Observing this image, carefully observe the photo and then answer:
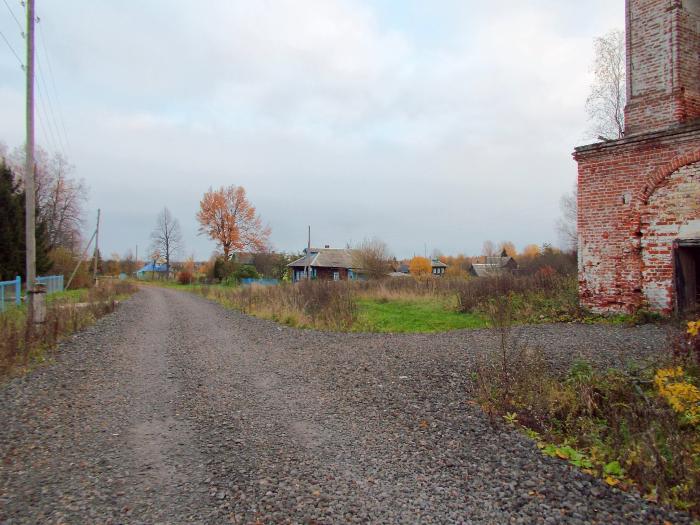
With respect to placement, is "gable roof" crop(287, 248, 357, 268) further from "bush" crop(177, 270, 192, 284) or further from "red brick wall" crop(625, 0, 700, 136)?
"red brick wall" crop(625, 0, 700, 136)

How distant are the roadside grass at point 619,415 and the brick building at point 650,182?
5.67 metres

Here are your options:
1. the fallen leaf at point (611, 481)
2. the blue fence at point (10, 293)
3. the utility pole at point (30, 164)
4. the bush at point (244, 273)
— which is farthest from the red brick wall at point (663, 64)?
the bush at point (244, 273)

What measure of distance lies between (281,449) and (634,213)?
10.3m

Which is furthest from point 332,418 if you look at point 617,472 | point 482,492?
point 617,472

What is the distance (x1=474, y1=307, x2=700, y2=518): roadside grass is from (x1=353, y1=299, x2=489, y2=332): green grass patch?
21.4 feet

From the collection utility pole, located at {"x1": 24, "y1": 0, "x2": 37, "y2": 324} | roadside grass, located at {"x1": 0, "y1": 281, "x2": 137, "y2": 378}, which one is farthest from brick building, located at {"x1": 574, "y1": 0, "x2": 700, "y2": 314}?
utility pole, located at {"x1": 24, "y1": 0, "x2": 37, "y2": 324}

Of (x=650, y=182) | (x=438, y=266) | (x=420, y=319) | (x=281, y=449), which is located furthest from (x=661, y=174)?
(x=438, y=266)

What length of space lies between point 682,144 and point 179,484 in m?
11.6

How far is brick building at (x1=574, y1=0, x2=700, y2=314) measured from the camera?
9961 millimetres

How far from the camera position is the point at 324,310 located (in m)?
14.3

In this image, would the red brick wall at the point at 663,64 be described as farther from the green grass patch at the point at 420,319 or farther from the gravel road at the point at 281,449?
the green grass patch at the point at 420,319

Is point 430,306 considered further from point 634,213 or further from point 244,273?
point 244,273

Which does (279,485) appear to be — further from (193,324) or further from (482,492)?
(193,324)

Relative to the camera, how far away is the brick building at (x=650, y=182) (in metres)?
9.96
